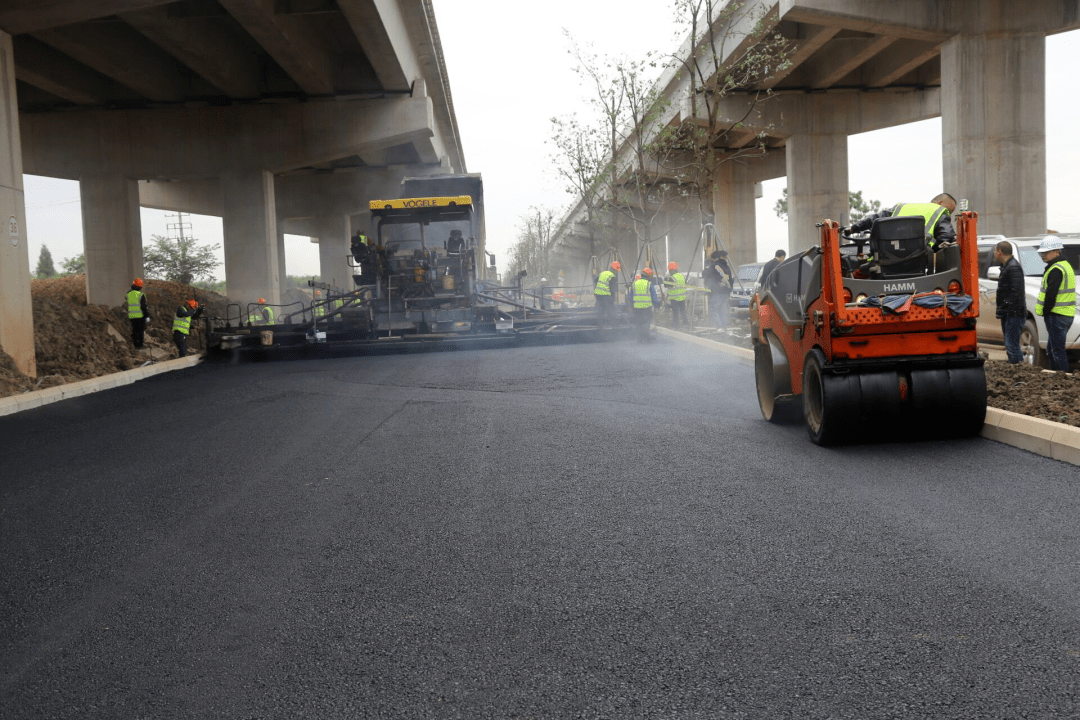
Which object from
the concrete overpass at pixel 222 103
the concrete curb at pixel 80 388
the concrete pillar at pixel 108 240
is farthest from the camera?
the concrete pillar at pixel 108 240

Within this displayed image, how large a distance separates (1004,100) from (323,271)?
39295mm

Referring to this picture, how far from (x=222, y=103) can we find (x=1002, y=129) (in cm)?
2235

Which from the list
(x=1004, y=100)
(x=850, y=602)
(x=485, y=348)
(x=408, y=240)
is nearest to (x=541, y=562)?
(x=850, y=602)

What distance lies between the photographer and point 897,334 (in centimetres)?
766

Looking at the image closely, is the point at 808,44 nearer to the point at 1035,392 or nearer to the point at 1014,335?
the point at 1014,335

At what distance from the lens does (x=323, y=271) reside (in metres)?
54.1

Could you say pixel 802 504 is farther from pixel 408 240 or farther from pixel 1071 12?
pixel 1071 12

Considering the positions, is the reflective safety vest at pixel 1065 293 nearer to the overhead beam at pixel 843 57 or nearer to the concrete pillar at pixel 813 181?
the overhead beam at pixel 843 57

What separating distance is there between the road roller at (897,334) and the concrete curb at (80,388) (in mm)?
11290

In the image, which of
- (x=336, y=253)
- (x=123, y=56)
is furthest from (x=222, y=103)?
(x=336, y=253)

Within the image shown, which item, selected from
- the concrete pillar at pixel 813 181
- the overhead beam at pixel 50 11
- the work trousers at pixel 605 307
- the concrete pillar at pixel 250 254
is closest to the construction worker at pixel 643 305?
the work trousers at pixel 605 307

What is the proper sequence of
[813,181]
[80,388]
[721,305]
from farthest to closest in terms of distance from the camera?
[813,181] < [721,305] < [80,388]

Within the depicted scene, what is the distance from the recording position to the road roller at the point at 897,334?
24.6ft

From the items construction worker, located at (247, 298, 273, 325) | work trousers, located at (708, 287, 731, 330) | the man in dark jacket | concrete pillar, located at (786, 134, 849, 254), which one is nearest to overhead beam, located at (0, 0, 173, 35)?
construction worker, located at (247, 298, 273, 325)
